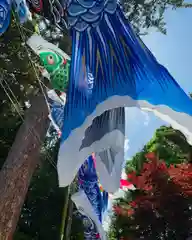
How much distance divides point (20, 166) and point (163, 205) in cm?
409

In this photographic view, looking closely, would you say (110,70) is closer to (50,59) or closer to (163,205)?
(50,59)

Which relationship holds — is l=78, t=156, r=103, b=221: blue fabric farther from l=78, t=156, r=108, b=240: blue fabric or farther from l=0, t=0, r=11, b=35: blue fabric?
l=0, t=0, r=11, b=35: blue fabric

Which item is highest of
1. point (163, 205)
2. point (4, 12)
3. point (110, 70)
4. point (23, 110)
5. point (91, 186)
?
point (4, 12)

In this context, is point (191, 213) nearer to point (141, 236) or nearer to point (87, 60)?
point (141, 236)

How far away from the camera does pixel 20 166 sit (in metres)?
6.32

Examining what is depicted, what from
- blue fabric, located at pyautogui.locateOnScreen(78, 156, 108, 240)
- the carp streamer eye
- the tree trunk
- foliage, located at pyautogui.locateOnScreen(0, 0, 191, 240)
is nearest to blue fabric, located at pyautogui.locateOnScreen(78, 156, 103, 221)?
blue fabric, located at pyautogui.locateOnScreen(78, 156, 108, 240)

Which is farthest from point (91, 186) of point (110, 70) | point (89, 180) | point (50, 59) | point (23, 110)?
point (23, 110)

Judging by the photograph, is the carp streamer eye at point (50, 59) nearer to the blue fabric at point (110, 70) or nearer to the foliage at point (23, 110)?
the blue fabric at point (110, 70)

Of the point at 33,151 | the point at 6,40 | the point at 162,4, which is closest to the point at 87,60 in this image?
the point at 33,151

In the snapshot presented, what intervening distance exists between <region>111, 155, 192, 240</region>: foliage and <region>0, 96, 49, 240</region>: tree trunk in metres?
3.45

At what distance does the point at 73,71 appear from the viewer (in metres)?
3.09

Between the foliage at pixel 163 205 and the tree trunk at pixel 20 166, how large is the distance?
11.3ft

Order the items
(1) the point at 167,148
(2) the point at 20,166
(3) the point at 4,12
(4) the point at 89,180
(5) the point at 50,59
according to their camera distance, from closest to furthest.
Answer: (3) the point at 4,12 < (5) the point at 50,59 < (4) the point at 89,180 < (2) the point at 20,166 < (1) the point at 167,148

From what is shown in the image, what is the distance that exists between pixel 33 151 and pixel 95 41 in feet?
12.4
